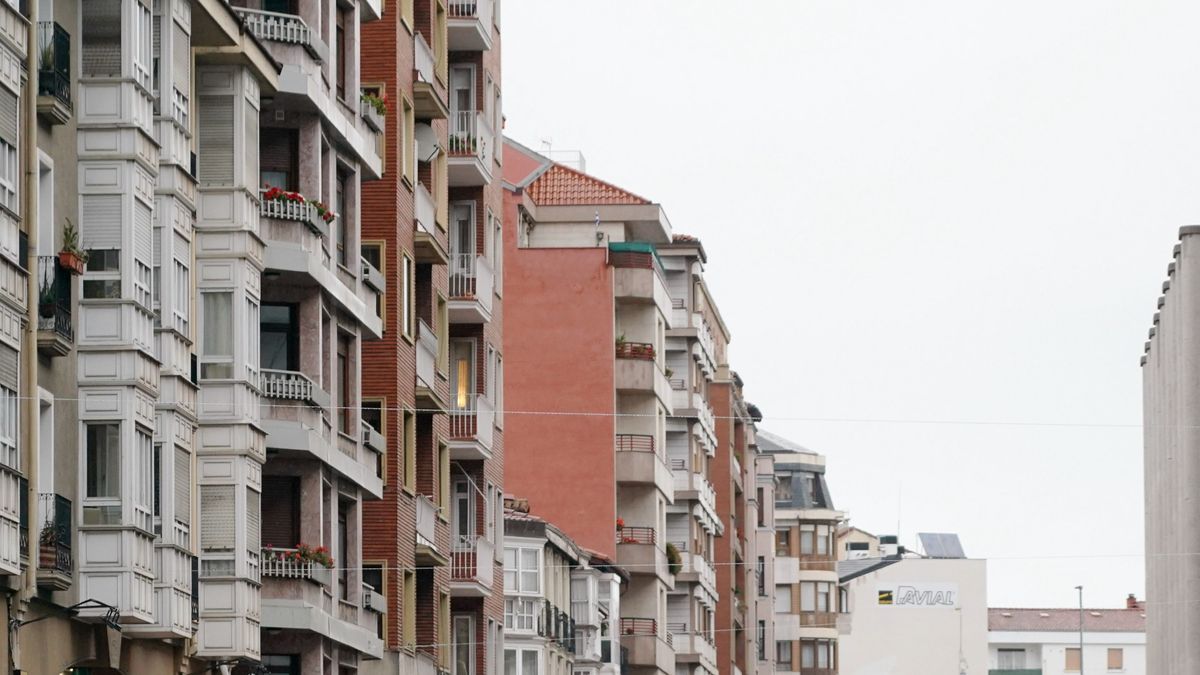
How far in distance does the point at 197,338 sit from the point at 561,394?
50207mm

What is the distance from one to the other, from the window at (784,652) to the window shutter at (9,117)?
125 meters

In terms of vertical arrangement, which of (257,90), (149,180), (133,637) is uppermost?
(257,90)

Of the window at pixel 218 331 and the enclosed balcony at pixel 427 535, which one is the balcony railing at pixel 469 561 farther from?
the window at pixel 218 331

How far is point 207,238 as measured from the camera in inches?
1737

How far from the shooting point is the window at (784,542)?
168375 mm

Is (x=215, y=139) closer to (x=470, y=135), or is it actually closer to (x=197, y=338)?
(x=197, y=338)

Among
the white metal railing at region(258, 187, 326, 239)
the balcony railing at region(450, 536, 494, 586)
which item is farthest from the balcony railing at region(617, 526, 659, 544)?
the white metal railing at region(258, 187, 326, 239)

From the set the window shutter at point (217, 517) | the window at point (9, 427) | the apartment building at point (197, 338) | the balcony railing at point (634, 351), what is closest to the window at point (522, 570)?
the balcony railing at point (634, 351)

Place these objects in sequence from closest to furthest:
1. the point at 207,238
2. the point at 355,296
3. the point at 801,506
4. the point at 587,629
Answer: the point at 207,238, the point at 355,296, the point at 587,629, the point at 801,506

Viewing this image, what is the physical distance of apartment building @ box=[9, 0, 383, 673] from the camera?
3612cm

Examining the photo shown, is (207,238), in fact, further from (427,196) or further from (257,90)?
(427,196)

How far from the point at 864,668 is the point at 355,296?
14668 centimetres

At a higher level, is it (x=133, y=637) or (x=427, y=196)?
(x=427, y=196)

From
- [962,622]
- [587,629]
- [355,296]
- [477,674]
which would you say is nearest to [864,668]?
[962,622]
